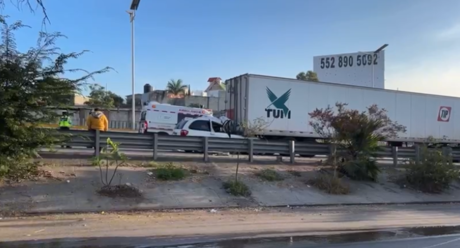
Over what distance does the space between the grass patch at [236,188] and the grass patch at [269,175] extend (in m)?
1.37

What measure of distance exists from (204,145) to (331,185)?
4.51 meters

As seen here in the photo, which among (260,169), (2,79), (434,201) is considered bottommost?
(434,201)

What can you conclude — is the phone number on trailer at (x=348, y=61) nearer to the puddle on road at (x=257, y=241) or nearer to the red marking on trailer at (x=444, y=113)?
the red marking on trailer at (x=444, y=113)

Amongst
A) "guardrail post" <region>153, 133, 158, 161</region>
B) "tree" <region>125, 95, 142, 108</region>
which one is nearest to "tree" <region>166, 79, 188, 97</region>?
"tree" <region>125, 95, 142, 108</region>

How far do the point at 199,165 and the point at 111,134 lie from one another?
3.02m

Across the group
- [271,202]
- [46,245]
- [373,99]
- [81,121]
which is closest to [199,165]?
[271,202]

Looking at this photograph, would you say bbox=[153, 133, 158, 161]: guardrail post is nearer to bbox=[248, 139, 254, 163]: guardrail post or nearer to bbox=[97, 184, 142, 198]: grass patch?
bbox=[97, 184, 142, 198]: grass patch

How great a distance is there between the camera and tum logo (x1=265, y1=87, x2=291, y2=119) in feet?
72.2

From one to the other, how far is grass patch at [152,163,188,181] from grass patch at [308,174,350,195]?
4360 millimetres

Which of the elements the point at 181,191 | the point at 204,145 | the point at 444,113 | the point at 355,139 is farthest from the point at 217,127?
the point at 444,113

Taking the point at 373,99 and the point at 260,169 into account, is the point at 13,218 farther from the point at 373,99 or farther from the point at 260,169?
the point at 373,99

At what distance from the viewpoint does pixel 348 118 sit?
52.1 ft

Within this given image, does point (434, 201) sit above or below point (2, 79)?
below

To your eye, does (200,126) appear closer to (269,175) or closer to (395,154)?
(269,175)
